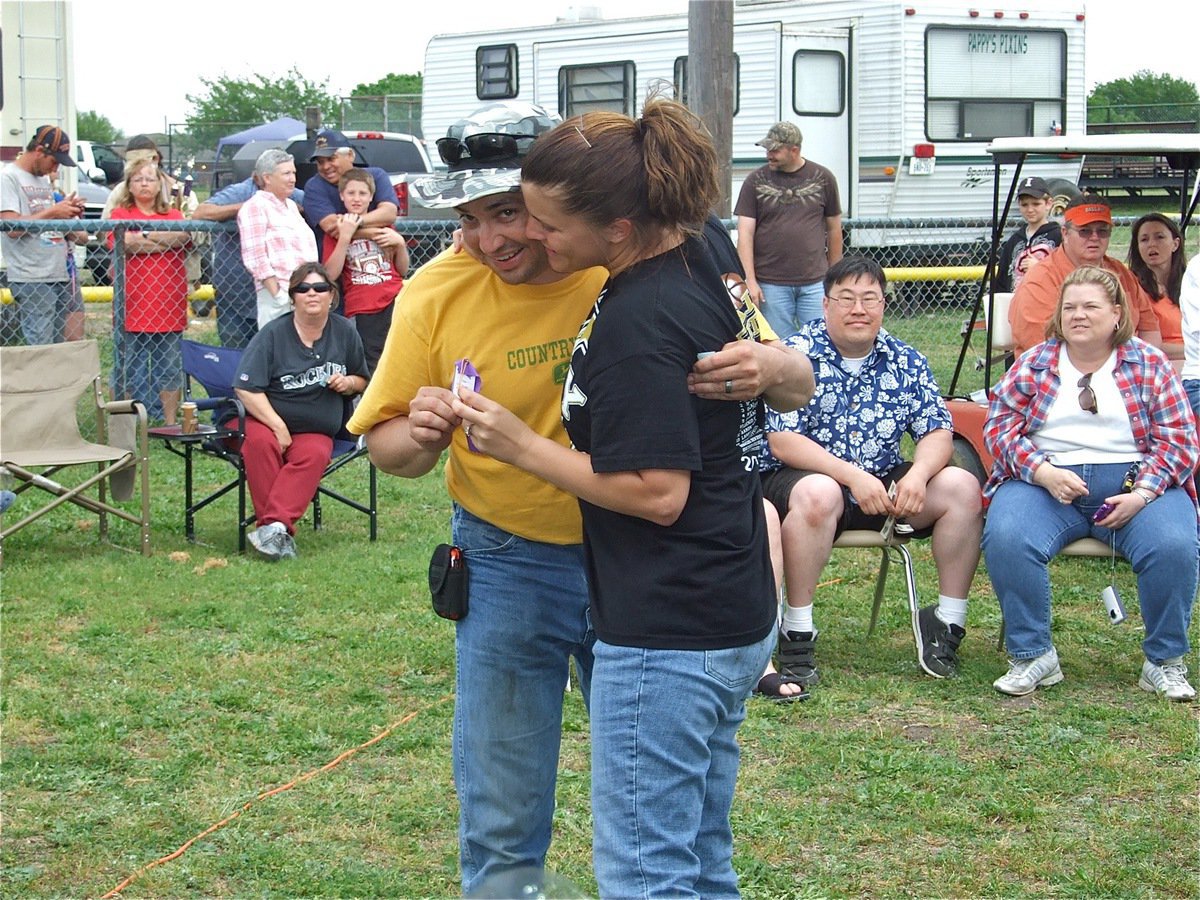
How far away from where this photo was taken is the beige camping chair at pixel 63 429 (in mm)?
6809

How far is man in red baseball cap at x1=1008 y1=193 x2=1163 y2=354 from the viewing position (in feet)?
21.3

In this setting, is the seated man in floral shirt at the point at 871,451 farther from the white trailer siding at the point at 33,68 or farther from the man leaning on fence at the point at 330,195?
the white trailer siding at the point at 33,68

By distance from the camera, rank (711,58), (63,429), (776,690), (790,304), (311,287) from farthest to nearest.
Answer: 1. (790,304)
2. (711,58)
3. (63,429)
4. (311,287)
5. (776,690)

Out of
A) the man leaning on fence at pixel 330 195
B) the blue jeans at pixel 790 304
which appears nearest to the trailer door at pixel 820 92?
the blue jeans at pixel 790 304

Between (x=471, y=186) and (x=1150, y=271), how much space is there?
5.68 meters

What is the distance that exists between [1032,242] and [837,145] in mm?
5506

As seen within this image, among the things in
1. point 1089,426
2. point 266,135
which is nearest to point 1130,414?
point 1089,426

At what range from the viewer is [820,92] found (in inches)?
580

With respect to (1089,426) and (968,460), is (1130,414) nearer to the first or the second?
(1089,426)

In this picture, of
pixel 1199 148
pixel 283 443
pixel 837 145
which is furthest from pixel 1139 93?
pixel 283 443

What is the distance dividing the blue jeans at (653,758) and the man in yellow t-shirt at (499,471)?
38 cm

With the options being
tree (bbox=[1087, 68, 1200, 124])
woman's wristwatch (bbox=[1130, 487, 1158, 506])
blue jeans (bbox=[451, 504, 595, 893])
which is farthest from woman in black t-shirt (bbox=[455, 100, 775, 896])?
tree (bbox=[1087, 68, 1200, 124])

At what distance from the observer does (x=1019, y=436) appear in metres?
5.23

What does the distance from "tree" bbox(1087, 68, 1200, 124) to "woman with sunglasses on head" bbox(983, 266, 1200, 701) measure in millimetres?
24995
